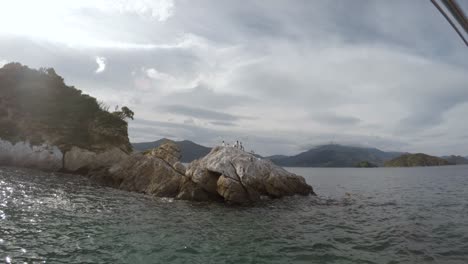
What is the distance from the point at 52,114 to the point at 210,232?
55.3 metres

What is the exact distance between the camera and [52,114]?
59656 millimetres

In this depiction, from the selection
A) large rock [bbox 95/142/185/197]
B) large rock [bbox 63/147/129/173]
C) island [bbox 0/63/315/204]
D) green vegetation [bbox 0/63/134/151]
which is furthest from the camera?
green vegetation [bbox 0/63/134/151]

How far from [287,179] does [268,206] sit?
9.99 meters

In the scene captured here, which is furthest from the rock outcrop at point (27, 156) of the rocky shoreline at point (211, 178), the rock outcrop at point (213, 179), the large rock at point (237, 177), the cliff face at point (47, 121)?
the large rock at point (237, 177)

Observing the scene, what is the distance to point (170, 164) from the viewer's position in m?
40.8

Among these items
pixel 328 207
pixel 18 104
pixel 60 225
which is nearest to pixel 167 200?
pixel 60 225

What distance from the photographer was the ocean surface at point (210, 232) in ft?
45.9

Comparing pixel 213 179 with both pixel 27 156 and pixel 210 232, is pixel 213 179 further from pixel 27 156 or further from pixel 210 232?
pixel 27 156

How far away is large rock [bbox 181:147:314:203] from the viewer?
31.8 meters

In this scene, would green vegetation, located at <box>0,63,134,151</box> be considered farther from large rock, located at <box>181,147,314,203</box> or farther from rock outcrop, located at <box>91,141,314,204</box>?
large rock, located at <box>181,147,314,203</box>

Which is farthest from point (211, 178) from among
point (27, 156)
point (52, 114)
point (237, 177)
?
point (52, 114)

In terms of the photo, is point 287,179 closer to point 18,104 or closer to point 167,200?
point 167,200

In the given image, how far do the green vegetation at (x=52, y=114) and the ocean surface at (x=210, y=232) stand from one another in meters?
28.9

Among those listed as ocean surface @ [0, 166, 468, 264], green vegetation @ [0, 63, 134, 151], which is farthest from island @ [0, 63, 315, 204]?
ocean surface @ [0, 166, 468, 264]
